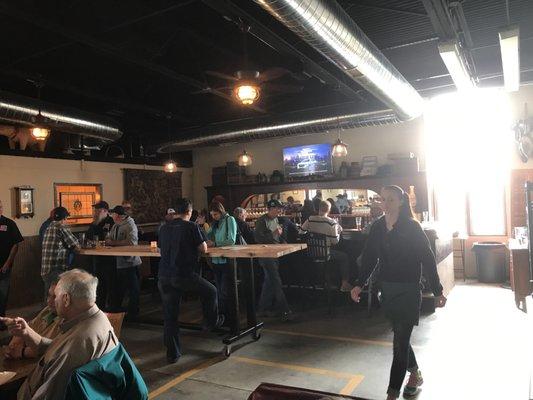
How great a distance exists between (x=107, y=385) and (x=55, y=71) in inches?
249

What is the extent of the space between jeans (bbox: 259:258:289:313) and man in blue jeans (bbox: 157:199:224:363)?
1.61m

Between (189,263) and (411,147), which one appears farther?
(411,147)

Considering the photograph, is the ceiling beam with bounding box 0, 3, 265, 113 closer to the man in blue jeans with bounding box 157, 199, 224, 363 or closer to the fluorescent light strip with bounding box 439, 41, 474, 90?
the man in blue jeans with bounding box 157, 199, 224, 363

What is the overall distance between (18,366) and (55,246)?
11.1 ft

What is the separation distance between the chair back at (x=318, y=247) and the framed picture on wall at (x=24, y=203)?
5392 millimetres

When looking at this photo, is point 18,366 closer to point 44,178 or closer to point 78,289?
point 78,289

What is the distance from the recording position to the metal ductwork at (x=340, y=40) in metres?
3.48

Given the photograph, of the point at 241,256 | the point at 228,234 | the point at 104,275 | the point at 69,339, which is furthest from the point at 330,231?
the point at 69,339

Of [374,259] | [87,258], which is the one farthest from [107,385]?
[87,258]

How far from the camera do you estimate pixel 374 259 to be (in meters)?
3.27

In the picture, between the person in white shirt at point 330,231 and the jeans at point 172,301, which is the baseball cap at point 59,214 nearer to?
the jeans at point 172,301

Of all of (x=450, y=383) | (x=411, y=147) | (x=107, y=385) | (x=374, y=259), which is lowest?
(x=450, y=383)

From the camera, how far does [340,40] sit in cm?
423

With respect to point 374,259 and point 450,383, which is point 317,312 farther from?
point 374,259
